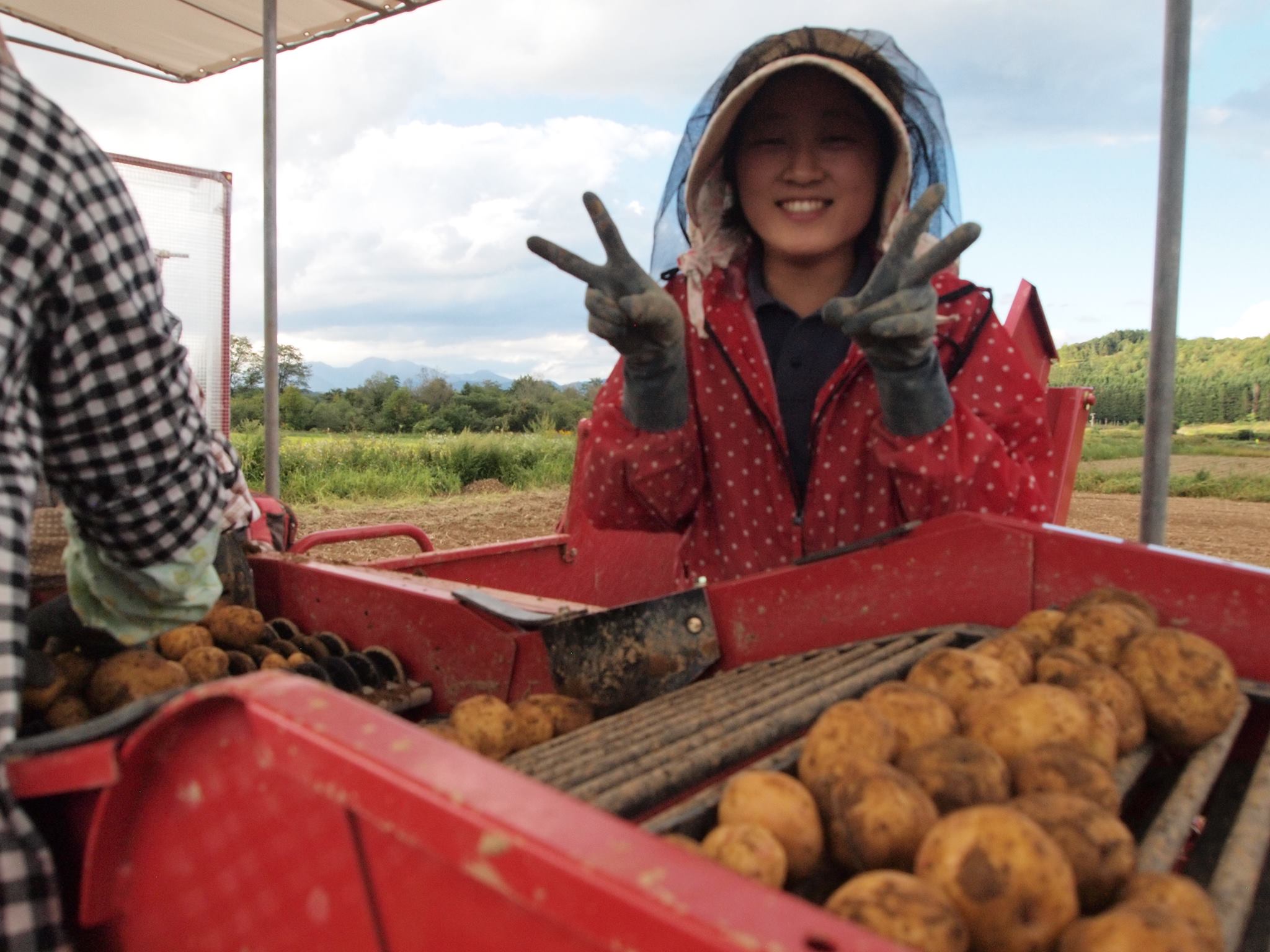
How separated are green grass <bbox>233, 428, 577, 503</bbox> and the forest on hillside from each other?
30.1 meters

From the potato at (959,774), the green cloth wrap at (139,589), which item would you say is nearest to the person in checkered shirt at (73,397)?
the green cloth wrap at (139,589)

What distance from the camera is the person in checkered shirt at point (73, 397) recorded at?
934mm

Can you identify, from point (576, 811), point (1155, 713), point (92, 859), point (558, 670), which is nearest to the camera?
point (576, 811)

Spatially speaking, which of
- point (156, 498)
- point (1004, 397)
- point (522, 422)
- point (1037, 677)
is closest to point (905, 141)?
point (1004, 397)

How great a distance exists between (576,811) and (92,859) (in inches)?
20.7

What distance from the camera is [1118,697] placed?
3.93 ft

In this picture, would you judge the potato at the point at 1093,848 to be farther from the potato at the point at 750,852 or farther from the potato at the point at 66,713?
the potato at the point at 66,713

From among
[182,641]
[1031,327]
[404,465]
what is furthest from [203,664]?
[404,465]

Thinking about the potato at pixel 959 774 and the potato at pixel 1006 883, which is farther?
the potato at pixel 959 774

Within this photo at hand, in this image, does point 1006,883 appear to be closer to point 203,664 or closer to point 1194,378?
point 203,664

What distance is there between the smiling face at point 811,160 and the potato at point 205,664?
4.69 feet

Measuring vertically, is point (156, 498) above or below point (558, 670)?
above

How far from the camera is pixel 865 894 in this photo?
77 cm

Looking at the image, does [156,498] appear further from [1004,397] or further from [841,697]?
[1004,397]
